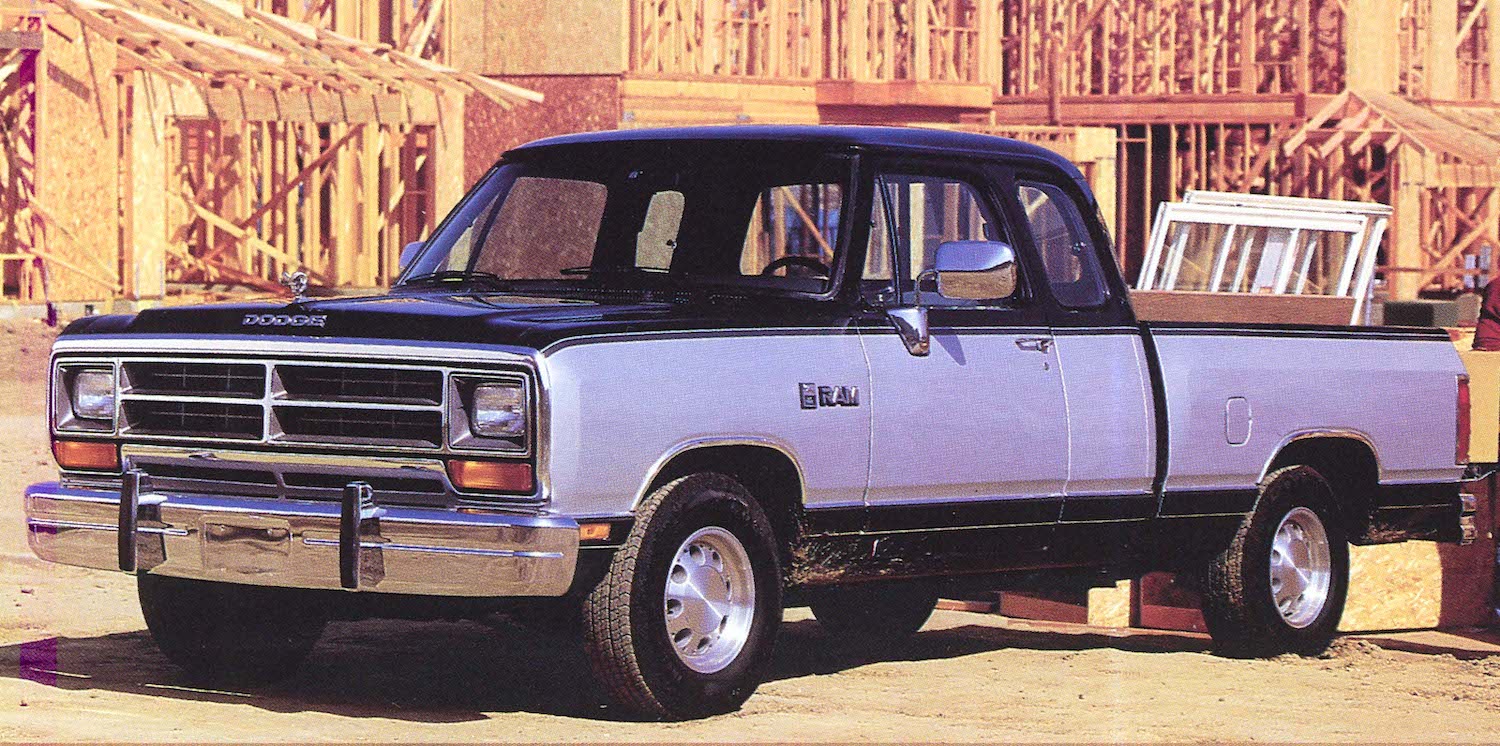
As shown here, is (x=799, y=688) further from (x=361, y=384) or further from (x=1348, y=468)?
(x=1348, y=468)

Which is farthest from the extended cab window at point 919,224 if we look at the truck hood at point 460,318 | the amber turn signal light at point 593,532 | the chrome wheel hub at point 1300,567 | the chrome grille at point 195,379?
the chrome grille at point 195,379

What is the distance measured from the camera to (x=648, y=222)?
9531 millimetres

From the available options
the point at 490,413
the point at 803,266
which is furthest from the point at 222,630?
the point at 803,266

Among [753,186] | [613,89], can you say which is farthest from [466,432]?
[613,89]

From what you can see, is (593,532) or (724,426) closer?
(593,532)

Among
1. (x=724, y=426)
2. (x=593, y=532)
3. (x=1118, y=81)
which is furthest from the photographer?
(x=1118, y=81)

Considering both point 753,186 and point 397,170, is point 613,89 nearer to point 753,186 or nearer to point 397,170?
point 397,170

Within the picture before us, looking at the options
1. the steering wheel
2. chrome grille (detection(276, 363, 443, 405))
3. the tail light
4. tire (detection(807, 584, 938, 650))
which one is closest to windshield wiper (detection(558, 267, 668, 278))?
the steering wheel

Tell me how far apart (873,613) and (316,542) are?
12.4 ft

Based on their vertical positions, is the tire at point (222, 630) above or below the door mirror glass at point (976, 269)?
below

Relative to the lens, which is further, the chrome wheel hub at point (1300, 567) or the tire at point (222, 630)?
the chrome wheel hub at point (1300, 567)

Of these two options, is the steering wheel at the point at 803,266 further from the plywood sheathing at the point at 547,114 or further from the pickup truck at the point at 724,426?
the plywood sheathing at the point at 547,114

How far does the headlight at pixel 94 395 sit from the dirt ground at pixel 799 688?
93 cm

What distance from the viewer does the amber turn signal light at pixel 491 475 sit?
7.78 metres
